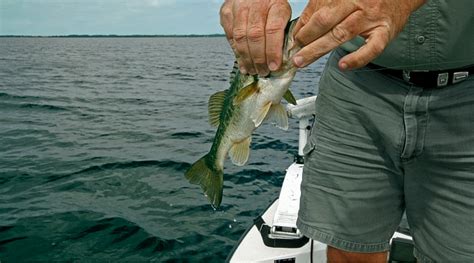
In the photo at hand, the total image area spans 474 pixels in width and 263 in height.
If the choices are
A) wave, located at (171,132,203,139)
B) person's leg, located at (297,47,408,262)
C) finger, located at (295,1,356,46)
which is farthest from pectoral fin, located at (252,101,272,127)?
wave, located at (171,132,203,139)

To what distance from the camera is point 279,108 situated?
87.0 inches

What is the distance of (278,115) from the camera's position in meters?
2.23

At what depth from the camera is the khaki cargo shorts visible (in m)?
2.42

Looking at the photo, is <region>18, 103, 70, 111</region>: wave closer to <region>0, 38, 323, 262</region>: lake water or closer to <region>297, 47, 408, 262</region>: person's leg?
<region>0, 38, 323, 262</region>: lake water

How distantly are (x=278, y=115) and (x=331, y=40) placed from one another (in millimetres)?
746

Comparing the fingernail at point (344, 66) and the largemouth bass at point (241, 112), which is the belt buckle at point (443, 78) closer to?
the largemouth bass at point (241, 112)

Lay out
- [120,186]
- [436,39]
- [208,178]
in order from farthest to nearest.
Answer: [120,186]
[208,178]
[436,39]

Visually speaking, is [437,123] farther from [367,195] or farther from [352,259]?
[352,259]

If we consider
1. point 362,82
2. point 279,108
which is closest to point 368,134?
point 362,82

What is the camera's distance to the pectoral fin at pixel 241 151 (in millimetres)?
2368

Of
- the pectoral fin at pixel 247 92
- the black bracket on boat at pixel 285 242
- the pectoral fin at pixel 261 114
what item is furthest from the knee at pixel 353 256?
the pectoral fin at pixel 247 92

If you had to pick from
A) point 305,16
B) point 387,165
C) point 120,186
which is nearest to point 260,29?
point 305,16

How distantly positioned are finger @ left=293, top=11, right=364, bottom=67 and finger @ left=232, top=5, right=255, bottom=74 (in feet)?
0.66

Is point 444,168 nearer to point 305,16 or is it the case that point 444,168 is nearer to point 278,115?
point 278,115
